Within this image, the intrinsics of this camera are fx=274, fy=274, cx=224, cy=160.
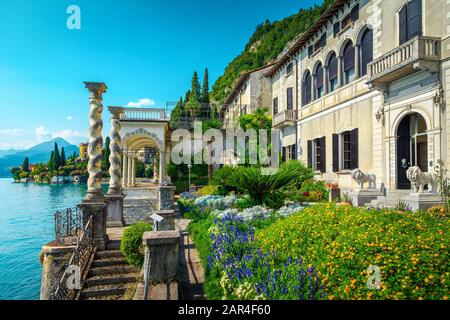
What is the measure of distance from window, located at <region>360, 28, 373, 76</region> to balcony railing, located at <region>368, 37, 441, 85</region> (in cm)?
225

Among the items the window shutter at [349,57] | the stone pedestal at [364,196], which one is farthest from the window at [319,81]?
the stone pedestal at [364,196]

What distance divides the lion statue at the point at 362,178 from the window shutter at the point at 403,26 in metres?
5.68

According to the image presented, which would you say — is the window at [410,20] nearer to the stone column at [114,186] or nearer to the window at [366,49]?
the window at [366,49]

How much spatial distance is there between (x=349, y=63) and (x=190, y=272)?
14.6m

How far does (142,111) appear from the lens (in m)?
22.0

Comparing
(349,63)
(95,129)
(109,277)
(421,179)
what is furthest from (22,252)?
(349,63)

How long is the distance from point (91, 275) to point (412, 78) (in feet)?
41.7

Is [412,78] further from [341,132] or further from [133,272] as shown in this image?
[133,272]

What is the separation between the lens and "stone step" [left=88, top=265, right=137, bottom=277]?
6371mm

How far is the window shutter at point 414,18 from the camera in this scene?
34.4 feet

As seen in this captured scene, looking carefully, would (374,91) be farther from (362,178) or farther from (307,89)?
(307,89)

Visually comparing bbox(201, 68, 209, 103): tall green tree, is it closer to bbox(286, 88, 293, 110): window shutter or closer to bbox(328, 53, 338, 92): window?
bbox(286, 88, 293, 110): window shutter

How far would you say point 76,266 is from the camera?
18.0ft
